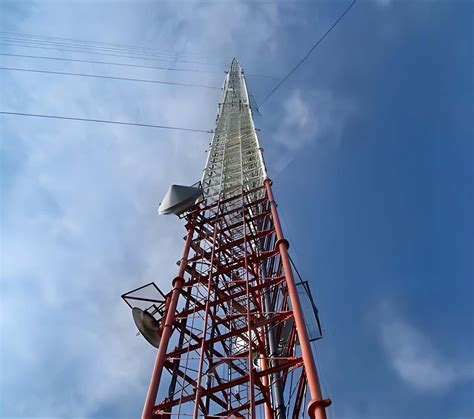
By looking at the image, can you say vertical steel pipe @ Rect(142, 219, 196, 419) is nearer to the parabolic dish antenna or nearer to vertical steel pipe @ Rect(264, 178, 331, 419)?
the parabolic dish antenna

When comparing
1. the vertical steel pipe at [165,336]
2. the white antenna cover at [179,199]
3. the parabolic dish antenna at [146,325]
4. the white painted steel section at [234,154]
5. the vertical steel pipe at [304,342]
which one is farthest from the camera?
the white painted steel section at [234,154]

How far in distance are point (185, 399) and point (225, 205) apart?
991 cm

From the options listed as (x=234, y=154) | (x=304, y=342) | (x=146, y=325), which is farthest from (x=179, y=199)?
(x=304, y=342)

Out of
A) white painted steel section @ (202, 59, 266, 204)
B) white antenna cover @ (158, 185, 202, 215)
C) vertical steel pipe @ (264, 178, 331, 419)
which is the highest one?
white painted steel section @ (202, 59, 266, 204)

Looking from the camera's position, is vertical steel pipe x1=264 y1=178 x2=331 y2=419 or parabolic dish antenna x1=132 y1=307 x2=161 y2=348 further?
parabolic dish antenna x1=132 y1=307 x2=161 y2=348

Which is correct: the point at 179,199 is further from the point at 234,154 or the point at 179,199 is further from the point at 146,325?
the point at 234,154

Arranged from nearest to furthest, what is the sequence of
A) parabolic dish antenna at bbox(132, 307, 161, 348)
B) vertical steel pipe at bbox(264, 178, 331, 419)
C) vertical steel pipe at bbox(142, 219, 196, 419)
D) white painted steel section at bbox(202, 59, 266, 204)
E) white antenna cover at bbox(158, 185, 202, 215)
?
vertical steel pipe at bbox(264, 178, 331, 419), vertical steel pipe at bbox(142, 219, 196, 419), parabolic dish antenna at bbox(132, 307, 161, 348), white antenna cover at bbox(158, 185, 202, 215), white painted steel section at bbox(202, 59, 266, 204)

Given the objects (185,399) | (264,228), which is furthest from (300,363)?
(264,228)

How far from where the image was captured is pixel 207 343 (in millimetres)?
12008

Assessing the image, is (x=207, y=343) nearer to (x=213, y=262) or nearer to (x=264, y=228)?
(x=213, y=262)

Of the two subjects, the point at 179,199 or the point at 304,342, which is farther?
the point at 179,199

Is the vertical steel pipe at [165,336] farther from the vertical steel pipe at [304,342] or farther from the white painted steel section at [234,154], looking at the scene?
the white painted steel section at [234,154]

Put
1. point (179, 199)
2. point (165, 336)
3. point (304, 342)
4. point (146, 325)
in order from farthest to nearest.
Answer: point (179, 199) → point (146, 325) → point (165, 336) → point (304, 342)

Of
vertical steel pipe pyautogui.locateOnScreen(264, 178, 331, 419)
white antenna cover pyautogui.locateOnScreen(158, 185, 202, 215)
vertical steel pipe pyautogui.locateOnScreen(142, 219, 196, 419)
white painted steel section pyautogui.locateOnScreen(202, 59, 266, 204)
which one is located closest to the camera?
vertical steel pipe pyautogui.locateOnScreen(264, 178, 331, 419)
